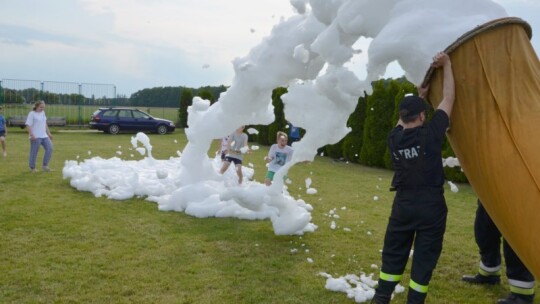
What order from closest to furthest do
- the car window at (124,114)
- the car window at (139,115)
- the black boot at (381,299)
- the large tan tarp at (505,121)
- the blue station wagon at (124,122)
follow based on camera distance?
the large tan tarp at (505,121) < the black boot at (381,299) < the blue station wagon at (124,122) < the car window at (124,114) < the car window at (139,115)

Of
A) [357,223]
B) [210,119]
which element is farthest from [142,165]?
Answer: [357,223]

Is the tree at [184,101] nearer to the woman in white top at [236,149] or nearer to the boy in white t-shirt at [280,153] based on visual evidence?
the woman in white top at [236,149]

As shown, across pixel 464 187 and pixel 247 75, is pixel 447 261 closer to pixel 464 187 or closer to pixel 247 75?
pixel 247 75

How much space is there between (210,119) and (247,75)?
149cm

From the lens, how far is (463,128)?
3473 mm

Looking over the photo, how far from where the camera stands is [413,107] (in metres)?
3.88

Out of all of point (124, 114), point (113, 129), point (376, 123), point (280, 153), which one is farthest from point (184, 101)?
A: point (280, 153)

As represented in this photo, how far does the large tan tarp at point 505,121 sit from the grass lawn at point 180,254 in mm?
1623

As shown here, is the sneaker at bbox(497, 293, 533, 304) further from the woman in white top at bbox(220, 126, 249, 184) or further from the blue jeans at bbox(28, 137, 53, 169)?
the blue jeans at bbox(28, 137, 53, 169)

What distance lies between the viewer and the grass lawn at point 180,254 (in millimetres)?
4566

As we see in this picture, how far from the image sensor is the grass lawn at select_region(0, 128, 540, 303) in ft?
15.0

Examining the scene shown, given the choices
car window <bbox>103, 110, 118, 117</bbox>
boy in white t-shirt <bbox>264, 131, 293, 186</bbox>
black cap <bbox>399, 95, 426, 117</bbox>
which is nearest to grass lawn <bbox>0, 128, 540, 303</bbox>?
boy in white t-shirt <bbox>264, 131, 293, 186</bbox>

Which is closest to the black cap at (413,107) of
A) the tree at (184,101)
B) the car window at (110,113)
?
the car window at (110,113)

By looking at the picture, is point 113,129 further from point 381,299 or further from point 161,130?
point 381,299
